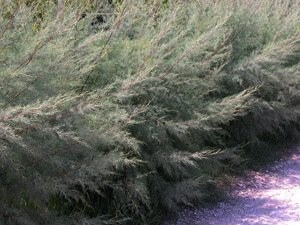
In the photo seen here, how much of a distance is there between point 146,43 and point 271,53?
170cm

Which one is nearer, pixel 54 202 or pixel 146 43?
pixel 54 202

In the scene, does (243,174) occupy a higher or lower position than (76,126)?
lower

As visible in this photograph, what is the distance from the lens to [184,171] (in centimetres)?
413

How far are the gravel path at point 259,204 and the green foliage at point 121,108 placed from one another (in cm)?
23

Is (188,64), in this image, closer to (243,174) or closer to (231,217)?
(231,217)

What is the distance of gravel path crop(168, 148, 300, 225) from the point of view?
4277 millimetres

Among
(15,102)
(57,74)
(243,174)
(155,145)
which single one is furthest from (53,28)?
(243,174)

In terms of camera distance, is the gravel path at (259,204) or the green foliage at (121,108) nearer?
the green foliage at (121,108)

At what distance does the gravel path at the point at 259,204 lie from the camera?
4.28 metres

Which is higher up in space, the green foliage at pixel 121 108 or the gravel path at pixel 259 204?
the green foliage at pixel 121 108

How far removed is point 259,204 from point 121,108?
198cm

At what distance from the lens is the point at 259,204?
15.5ft

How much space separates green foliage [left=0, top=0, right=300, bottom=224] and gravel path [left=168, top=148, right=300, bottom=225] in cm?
23

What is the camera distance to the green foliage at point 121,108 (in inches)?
116
